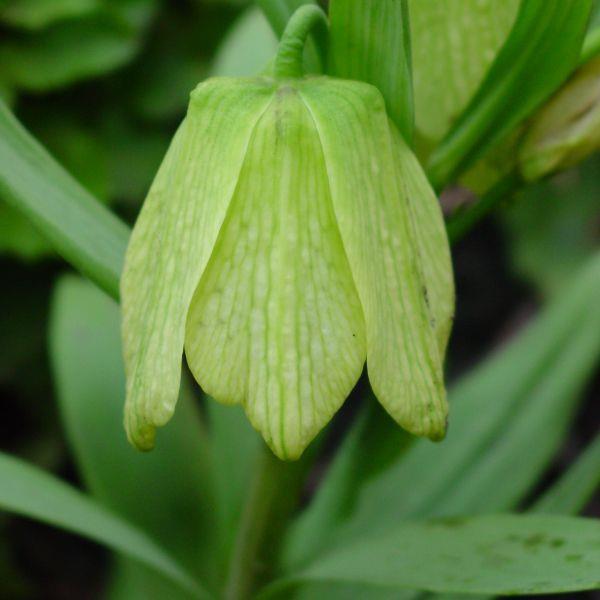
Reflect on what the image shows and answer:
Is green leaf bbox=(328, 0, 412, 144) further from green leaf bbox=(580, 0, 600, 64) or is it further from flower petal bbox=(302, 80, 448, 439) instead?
green leaf bbox=(580, 0, 600, 64)

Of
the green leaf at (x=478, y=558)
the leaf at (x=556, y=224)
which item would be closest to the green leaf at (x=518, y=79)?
the green leaf at (x=478, y=558)

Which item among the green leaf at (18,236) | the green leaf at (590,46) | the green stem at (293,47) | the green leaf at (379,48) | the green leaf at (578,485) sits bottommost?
the green leaf at (578,485)

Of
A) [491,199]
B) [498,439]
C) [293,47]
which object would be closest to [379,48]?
[293,47]

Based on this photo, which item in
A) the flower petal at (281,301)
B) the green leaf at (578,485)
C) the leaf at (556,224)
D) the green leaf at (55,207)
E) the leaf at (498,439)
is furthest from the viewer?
the leaf at (556,224)

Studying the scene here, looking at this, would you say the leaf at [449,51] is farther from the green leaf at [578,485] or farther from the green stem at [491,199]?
the green leaf at [578,485]

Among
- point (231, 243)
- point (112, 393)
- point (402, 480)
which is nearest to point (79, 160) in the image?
point (112, 393)

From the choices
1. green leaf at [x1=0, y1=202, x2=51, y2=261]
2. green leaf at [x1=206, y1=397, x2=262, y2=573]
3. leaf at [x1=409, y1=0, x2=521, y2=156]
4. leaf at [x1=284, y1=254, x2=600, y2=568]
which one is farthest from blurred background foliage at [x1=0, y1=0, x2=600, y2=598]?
leaf at [x1=409, y1=0, x2=521, y2=156]
